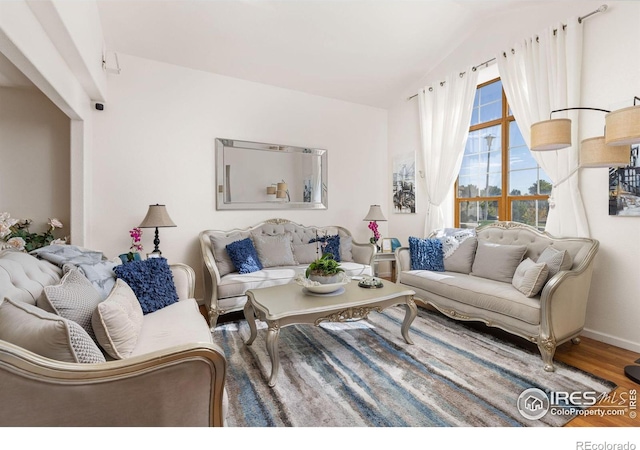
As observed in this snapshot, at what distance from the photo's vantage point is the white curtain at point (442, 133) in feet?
12.8

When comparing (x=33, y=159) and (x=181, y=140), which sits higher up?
(x=181, y=140)

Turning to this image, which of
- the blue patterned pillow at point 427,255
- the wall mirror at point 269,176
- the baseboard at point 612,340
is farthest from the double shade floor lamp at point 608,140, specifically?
the wall mirror at point 269,176

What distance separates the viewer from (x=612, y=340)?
2.63 m

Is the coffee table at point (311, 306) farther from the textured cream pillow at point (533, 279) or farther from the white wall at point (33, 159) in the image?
the white wall at point (33, 159)

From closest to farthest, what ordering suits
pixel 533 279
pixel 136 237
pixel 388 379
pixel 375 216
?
pixel 388 379
pixel 533 279
pixel 136 237
pixel 375 216

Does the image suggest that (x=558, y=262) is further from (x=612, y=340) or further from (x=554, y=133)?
(x=554, y=133)

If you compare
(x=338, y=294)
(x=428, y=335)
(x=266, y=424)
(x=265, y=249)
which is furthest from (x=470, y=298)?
(x=265, y=249)

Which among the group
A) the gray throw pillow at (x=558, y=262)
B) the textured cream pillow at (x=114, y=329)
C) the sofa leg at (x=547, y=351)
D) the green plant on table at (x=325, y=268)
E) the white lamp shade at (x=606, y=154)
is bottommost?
the sofa leg at (x=547, y=351)

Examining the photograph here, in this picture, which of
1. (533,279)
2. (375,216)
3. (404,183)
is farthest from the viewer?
(404,183)

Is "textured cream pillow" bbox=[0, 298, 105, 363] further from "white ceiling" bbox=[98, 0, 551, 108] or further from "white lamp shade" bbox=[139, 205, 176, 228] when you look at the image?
"white ceiling" bbox=[98, 0, 551, 108]

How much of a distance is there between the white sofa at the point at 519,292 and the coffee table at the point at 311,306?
63 centimetres

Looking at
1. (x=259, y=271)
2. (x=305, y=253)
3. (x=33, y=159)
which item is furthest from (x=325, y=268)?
(x=33, y=159)

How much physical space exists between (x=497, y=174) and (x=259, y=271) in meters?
3.15

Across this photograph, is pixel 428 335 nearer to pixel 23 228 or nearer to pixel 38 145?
pixel 23 228
